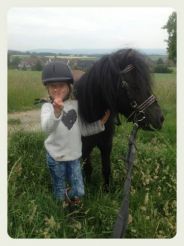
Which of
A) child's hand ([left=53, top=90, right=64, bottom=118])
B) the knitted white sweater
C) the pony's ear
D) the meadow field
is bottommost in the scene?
the meadow field

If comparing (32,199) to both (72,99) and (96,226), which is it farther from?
(72,99)

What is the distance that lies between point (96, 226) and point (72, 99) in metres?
0.79

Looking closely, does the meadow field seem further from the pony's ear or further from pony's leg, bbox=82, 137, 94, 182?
the pony's ear

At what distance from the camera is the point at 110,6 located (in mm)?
3260

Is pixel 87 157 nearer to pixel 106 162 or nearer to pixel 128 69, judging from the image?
pixel 106 162

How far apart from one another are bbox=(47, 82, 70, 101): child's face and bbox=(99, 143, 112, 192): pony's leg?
0.57 metres

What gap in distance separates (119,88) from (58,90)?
37 centimetres

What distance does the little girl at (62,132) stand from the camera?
123 inches

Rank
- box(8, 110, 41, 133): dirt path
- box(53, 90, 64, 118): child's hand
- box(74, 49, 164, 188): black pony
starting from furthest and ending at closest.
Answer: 1. box(8, 110, 41, 133): dirt path
2. box(74, 49, 164, 188): black pony
3. box(53, 90, 64, 118): child's hand

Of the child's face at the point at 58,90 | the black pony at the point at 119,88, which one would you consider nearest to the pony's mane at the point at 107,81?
the black pony at the point at 119,88

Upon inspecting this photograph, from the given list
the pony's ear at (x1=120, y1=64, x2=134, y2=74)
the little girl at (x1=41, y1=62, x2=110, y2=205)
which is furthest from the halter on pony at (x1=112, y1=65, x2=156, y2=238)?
the little girl at (x1=41, y1=62, x2=110, y2=205)

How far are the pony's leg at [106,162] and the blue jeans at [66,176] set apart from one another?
362 millimetres

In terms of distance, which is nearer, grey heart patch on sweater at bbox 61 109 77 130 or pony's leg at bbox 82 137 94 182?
grey heart patch on sweater at bbox 61 109 77 130

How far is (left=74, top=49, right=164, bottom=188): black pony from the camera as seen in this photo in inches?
127
